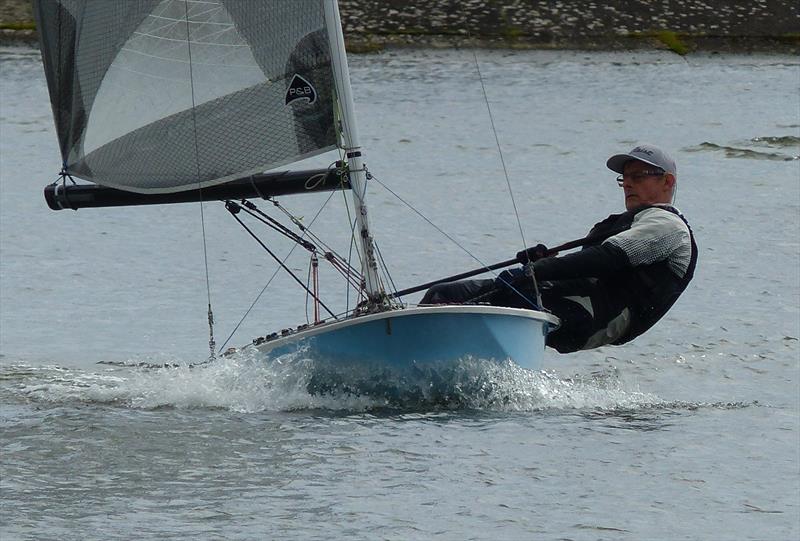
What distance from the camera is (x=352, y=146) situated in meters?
9.44

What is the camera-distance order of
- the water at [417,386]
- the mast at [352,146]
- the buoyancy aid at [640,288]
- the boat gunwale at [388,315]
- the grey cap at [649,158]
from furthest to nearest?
the grey cap at [649,158]
the buoyancy aid at [640,288]
the mast at [352,146]
the boat gunwale at [388,315]
the water at [417,386]

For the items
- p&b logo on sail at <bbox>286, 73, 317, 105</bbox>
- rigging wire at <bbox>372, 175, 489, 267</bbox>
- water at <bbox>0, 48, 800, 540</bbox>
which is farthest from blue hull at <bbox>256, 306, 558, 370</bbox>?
rigging wire at <bbox>372, 175, 489, 267</bbox>

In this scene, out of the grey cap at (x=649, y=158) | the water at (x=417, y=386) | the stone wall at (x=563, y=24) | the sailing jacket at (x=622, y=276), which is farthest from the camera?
the stone wall at (x=563, y=24)

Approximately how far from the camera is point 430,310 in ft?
28.6

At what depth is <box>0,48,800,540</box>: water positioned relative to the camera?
7.39m

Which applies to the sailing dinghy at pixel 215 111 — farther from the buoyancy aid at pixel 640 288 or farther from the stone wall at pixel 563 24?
the stone wall at pixel 563 24

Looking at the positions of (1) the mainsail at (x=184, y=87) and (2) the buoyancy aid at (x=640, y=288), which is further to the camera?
(1) the mainsail at (x=184, y=87)

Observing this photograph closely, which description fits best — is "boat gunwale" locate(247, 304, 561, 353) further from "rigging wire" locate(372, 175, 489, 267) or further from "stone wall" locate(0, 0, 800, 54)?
"stone wall" locate(0, 0, 800, 54)

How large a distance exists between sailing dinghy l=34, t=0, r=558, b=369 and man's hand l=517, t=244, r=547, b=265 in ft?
1.12

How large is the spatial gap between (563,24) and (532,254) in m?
17.0

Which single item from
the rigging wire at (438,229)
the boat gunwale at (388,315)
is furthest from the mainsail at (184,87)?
the rigging wire at (438,229)

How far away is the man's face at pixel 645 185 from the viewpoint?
9648 millimetres

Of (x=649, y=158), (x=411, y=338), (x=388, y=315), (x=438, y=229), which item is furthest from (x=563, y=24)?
(x=388, y=315)

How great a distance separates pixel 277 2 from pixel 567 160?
9828mm
